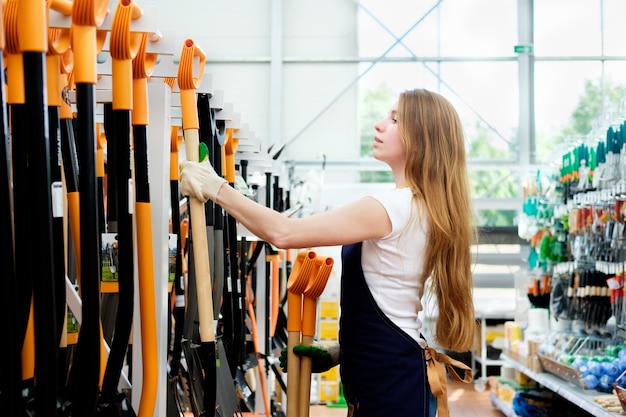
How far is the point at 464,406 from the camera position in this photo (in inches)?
300

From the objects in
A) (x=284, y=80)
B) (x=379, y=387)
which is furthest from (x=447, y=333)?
(x=284, y=80)

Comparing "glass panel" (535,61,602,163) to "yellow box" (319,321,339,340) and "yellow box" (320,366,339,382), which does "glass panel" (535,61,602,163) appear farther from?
"yellow box" (320,366,339,382)

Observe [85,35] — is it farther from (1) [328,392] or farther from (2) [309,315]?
(1) [328,392]

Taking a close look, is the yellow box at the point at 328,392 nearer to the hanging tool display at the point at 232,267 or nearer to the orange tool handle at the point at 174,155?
the hanging tool display at the point at 232,267

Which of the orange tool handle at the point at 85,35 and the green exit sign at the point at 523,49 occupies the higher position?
the green exit sign at the point at 523,49

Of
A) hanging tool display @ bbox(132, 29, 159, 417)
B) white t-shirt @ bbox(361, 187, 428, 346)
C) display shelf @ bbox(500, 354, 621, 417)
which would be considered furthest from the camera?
display shelf @ bbox(500, 354, 621, 417)

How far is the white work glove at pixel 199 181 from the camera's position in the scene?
6.17 feet

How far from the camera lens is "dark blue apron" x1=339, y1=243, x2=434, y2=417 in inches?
85.5

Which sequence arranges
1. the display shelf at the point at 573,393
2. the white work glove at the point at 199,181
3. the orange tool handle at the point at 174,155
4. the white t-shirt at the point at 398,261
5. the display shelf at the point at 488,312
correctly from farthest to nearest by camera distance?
the display shelf at the point at 488,312 → the display shelf at the point at 573,393 → the orange tool handle at the point at 174,155 → the white t-shirt at the point at 398,261 → the white work glove at the point at 199,181

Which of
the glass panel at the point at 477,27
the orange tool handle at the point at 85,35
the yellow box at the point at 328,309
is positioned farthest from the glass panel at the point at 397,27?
the orange tool handle at the point at 85,35

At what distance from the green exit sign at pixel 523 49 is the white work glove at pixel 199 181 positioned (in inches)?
371

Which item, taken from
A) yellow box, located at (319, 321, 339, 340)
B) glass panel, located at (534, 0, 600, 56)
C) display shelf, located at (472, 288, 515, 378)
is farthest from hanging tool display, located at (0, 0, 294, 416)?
glass panel, located at (534, 0, 600, 56)

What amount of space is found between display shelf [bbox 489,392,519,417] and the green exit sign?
16.4 feet

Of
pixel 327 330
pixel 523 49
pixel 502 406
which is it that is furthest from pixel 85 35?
pixel 523 49
